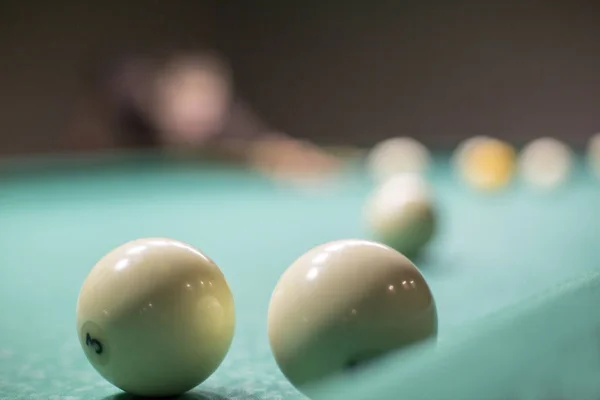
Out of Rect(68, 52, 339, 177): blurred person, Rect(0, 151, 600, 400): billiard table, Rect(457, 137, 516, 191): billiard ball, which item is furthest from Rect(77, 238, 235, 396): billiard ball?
Rect(68, 52, 339, 177): blurred person

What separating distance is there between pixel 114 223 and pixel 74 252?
19.1 inches

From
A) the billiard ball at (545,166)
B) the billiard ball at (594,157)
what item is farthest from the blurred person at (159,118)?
the billiard ball at (594,157)

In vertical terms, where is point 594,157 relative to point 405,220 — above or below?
above

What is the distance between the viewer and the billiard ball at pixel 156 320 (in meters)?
0.95

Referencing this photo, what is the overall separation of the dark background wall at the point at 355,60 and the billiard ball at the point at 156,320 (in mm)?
6266

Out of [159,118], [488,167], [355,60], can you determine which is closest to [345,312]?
[488,167]

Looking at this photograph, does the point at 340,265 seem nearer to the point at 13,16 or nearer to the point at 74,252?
the point at 74,252

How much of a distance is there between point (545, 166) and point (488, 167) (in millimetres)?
303

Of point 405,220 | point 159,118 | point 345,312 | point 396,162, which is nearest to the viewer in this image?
point 345,312

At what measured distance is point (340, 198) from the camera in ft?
10.5

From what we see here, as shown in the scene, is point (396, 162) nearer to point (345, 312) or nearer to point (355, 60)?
point (345, 312)

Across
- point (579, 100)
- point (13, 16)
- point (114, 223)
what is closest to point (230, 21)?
point (13, 16)

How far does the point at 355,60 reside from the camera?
296 inches

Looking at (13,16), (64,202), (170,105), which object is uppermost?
(13,16)
